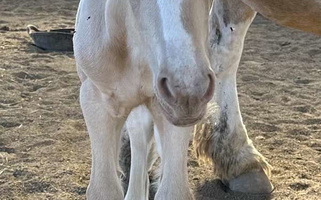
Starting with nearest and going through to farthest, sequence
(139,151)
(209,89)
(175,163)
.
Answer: (209,89) → (175,163) → (139,151)

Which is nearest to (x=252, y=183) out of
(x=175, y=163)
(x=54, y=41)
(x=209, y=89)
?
(x=175, y=163)

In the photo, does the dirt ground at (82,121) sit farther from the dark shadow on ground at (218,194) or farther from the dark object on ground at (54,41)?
the dark object on ground at (54,41)

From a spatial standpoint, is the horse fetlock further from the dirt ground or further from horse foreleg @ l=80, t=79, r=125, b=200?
the dirt ground

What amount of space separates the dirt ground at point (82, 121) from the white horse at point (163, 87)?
200 millimetres

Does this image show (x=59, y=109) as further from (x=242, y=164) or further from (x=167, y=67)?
(x=167, y=67)

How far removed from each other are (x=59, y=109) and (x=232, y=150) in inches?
48.6

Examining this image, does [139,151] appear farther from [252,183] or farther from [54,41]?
[54,41]

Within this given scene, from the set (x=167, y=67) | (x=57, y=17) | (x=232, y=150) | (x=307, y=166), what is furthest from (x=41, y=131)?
(x=57, y=17)

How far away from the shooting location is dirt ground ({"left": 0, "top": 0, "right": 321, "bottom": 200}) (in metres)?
3.02

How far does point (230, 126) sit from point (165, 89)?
148cm

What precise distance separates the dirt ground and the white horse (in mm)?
200

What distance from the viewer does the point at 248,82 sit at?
4.71 metres

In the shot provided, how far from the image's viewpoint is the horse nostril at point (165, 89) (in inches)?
68.6

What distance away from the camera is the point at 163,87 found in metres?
1.76
